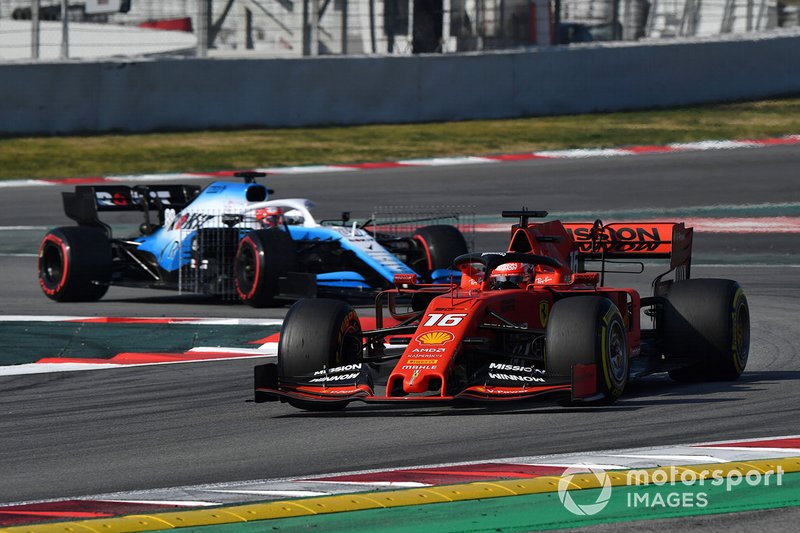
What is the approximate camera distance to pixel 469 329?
8.77 metres

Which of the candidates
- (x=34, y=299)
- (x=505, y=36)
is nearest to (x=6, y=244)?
(x=34, y=299)

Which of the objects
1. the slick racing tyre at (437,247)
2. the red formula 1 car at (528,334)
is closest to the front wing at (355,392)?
the red formula 1 car at (528,334)

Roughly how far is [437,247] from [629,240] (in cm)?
432

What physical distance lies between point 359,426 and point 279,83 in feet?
60.7

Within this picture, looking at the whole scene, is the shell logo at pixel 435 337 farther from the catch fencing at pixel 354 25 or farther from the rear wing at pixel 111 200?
the catch fencing at pixel 354 25

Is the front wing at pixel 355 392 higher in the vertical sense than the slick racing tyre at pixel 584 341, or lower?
lower

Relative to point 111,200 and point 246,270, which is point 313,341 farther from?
point 111,200

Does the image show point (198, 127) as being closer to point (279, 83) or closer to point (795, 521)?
point (279, 83)

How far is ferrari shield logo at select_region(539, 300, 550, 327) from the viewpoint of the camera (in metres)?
9.43

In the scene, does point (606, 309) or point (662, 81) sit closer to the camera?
point (606, 309)

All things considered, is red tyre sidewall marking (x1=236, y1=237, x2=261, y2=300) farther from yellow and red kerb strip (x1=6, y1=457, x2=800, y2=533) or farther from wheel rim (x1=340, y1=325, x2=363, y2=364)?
yellow and red kerb strip (x1=6, y1=457, x2=800, y2=533)

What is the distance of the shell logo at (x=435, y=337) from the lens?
8641 mm

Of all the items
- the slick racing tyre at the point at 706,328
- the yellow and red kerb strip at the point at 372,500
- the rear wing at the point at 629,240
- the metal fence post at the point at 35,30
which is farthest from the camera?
the metal fence post at the point at 35,30

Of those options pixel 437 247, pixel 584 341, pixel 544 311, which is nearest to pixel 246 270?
pixel 437 247
